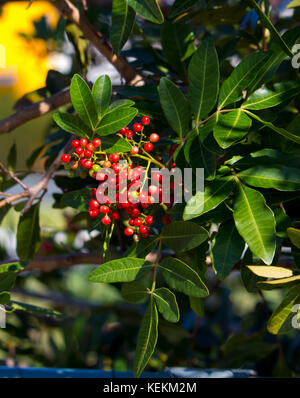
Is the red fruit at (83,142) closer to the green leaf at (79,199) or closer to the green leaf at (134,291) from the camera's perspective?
the green leaf at (79,199)

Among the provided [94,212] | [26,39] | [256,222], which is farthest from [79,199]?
[26,39]

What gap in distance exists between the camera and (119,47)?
2.47 ft

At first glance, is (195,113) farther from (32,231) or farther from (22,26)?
(22,26)

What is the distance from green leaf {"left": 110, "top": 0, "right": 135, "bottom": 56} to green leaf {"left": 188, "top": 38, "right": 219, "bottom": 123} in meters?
0.12

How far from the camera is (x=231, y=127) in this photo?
66 cm

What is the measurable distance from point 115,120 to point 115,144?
0.03 m

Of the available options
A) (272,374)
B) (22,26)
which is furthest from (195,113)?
(22,26)

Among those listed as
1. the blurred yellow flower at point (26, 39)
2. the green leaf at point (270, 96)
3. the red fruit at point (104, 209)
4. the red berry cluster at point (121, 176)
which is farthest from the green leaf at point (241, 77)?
the blurred yellow flower at point (26, 39)

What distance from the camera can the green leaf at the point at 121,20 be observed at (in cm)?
73

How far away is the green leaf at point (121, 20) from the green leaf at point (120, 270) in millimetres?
337

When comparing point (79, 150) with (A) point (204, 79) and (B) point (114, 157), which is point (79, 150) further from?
(A) point (204, 79)

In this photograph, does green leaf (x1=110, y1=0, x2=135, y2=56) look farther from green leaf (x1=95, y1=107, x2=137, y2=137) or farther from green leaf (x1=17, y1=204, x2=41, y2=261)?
green leaf (x1=17, y1=204, x2=41, y2=261)

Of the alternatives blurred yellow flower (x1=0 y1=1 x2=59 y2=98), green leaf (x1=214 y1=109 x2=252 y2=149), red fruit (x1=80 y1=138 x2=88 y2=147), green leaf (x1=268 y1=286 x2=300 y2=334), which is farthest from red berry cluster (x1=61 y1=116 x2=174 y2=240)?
blurred yellow flower (x1=0 y1=1 x2=59 y2=98)
